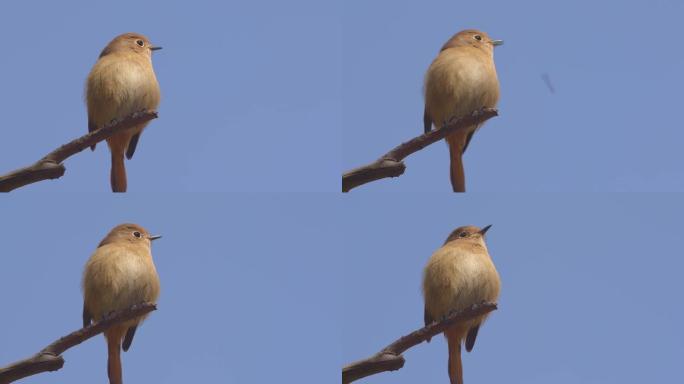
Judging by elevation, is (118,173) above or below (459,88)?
below

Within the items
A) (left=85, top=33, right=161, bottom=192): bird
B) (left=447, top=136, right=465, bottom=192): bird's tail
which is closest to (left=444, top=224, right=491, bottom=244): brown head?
(left=447, top=136, right=465, bottom=192): bird's tail

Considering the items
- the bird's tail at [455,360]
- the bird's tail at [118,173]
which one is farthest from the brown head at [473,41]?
the bird's tail at [118,173]

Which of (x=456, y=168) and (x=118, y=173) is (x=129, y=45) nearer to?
(x=118, y=173)

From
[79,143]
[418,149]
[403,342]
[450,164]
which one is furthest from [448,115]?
[79,143]

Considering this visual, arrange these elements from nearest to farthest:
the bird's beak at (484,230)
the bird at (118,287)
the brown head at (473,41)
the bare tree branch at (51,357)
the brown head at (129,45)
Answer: the bare tree branch at (51,357) → the bird at (118,287) → the bird's beak at (484,230) → the brown head at (129,45) → the brown head at (473,41)

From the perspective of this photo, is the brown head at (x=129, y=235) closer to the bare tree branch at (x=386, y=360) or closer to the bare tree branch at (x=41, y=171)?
the bare tree branch at (x=41, y=171)

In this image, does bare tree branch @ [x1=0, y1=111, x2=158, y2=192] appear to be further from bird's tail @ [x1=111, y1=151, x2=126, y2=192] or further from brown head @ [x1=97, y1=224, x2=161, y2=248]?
brown head @ [x1=97, y1=224, x2=161, y2=248]

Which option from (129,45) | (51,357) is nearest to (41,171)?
(51,357)
